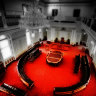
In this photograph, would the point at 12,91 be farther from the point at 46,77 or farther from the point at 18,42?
the point at 18,42

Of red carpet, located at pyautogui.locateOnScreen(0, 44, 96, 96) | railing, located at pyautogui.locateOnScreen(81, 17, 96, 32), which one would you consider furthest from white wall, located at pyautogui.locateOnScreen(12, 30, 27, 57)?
railing, located at pyautogui.locateOnScreen(81, 17, 96, 32)

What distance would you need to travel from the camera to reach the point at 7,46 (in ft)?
27.8

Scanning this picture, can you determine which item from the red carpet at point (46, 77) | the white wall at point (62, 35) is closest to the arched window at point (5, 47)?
the red carpet at point (46, 77)

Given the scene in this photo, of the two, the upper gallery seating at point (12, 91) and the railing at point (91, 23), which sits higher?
the railing at point (91, 23)

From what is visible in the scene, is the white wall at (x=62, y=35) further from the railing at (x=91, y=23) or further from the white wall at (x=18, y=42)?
the white wall at (x=18, y=42)

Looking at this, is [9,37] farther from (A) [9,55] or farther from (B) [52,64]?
(B) [52,64]

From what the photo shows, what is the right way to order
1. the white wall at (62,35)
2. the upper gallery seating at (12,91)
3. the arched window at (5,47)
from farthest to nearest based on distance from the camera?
the white wall at (62,35) < the arched window at (5,47) < the upper gallery seating at (12,91)

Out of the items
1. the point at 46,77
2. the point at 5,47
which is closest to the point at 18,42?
the point at 5,47

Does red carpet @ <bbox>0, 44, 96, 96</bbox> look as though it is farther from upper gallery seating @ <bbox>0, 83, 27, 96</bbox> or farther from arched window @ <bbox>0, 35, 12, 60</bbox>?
arched window @ <bbox>0, 35, 12, 60</bbox>

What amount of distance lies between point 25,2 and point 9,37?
16.0 feet

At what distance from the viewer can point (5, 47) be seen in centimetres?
830

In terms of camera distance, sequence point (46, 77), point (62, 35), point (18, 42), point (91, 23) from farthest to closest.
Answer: point (62, 35) → point (18, 42) → point (46, 77) → point (91, 23)

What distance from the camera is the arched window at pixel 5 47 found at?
797 centimetres

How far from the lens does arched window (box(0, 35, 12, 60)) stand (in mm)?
7967
